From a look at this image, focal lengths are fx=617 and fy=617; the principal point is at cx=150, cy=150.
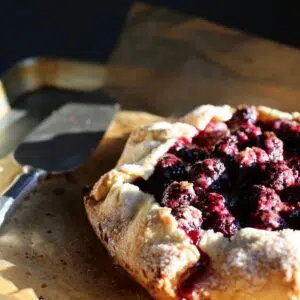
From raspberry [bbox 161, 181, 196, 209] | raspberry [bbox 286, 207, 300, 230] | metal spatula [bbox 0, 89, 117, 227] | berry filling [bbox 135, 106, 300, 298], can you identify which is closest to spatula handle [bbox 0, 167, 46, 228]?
metal spatula [bbox 0, 89, 117, 227]

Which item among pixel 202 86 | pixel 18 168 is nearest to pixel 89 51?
pixel 202 86

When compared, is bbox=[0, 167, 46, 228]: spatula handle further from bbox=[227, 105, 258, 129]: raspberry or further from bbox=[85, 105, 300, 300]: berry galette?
bbox=[227, 105, 258, 129]: raspberry

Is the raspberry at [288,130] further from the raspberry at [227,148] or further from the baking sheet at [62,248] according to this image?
the baking sheet at [62,248]

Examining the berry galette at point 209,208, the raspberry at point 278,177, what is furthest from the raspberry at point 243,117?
the raspberry at point 278,177

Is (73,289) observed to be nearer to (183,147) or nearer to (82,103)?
(183,147)

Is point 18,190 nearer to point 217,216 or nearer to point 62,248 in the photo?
point 62,248

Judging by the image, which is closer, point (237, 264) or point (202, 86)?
point (237, 264)
